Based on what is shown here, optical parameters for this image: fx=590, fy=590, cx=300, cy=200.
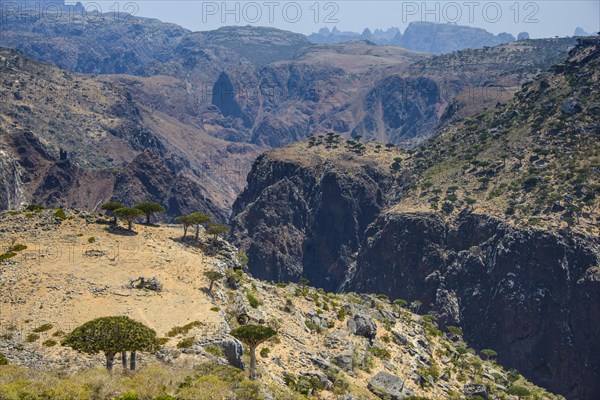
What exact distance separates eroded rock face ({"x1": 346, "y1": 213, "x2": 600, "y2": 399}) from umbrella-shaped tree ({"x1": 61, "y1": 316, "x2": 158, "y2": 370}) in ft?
332

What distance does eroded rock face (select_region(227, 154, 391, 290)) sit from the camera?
188875 millimetres

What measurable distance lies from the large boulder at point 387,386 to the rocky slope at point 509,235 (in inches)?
2873

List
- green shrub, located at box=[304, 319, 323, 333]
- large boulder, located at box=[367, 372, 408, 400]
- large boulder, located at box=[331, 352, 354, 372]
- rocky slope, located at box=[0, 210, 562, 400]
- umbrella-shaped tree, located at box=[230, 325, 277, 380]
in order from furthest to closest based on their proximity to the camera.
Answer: green shrub, located at box=[304, 319, 323, 333]
large boulder, located at box=[331, 352, 354, 372]
large boulder, located at box=[367, 372, 408, 400]
umbrella-shaped tree, located at box=[230, 325, 277, 380]
rocky slope, located at box=[0, 210, 562, 400]

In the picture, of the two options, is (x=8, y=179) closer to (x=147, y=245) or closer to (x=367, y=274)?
(x=367, y=274)

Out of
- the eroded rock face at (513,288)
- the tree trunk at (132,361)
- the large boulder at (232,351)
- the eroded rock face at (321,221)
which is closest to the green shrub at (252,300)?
the large boulder at (232,351)

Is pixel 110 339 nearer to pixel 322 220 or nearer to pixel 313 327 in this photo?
pixel 313 327

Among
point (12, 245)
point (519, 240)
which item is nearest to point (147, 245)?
point (12, 245)

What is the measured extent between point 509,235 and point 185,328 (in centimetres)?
9805

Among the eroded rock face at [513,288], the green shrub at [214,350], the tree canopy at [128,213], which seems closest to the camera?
the green shrub at [214,350]

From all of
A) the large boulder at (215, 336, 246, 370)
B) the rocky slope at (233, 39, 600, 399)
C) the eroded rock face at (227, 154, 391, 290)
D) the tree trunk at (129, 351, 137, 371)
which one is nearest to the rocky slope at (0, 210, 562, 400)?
the large boulder at (215, 336, 246, 370)

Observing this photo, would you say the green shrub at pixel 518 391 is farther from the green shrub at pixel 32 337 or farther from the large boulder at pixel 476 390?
the green shrub at pixel 32 337

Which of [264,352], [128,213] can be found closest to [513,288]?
[264,352]

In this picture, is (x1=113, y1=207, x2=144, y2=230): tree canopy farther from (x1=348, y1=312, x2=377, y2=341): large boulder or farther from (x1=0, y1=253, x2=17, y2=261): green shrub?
(x1=348, y1=312, x2=377, y2=341): large boulder

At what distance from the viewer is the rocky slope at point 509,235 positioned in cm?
12144
